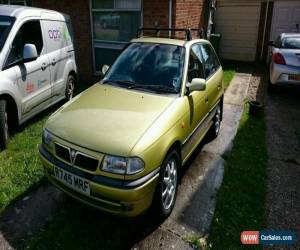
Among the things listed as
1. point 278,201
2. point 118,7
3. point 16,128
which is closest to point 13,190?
point 16,128

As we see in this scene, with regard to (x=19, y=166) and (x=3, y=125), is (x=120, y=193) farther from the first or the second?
(x=3, y=125)

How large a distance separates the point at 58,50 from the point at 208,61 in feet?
10.5

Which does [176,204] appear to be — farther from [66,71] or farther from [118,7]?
[118,7]

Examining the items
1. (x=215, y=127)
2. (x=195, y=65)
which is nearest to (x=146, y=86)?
(x=195, y=65)

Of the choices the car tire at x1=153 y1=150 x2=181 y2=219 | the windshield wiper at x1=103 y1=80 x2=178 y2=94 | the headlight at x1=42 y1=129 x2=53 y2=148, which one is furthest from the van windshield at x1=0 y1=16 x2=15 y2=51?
the car tire at x1=153 y1=150 x2=181 y2=219

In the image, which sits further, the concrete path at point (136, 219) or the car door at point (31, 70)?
the car door at point (31, 70)

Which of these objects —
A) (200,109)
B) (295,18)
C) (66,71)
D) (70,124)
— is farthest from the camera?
(295,18)

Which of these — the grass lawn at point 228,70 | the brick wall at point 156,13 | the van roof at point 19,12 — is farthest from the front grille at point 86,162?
the grass lawn at point 228,70

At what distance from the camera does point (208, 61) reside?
5.14 metres

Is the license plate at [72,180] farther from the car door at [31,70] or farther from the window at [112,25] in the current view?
the window at [112,25]

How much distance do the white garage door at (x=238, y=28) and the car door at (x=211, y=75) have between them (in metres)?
8.81

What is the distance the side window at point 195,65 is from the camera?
4210mm

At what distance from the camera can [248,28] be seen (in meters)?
13.4

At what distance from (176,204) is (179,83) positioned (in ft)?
4.98
